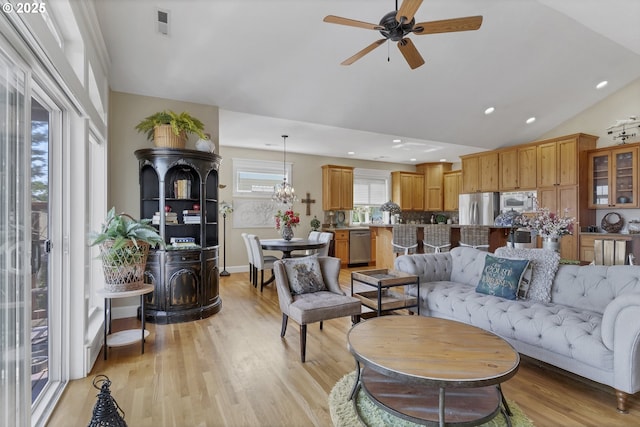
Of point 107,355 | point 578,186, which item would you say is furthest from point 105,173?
point 578,186

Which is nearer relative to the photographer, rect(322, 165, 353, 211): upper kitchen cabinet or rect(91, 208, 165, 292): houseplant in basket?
rect(91, 208, 165, 292): houseplant in basket

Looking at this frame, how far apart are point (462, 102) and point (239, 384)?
5.39 m

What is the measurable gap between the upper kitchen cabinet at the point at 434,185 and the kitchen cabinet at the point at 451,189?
0.29 ft

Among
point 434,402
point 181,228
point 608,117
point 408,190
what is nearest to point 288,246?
point 181,228

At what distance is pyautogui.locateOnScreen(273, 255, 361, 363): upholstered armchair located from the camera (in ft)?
9.51

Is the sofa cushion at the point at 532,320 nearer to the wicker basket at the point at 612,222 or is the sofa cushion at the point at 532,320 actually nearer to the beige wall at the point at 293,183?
the wicker basket at the point at 612,222

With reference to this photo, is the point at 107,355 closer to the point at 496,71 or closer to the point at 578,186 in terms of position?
the point at 496,71

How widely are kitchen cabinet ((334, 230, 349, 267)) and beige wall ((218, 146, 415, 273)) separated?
27.1 inches

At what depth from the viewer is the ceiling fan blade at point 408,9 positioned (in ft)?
6.97

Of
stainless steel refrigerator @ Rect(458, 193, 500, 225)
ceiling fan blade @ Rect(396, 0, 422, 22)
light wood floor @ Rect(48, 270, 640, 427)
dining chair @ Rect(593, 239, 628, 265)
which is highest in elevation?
ceiling fan blade @ Rect(396, 0, 422, 22)

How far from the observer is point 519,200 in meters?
6.70

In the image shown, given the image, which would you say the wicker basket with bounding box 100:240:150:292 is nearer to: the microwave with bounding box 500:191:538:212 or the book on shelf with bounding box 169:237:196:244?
the book on shelf with bounding box 169:237:196:244

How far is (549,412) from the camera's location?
6.81 ft

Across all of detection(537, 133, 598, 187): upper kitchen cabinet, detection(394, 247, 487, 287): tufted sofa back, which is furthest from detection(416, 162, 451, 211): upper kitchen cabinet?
detection(394, 247, 487, 287): tufted sofa back
